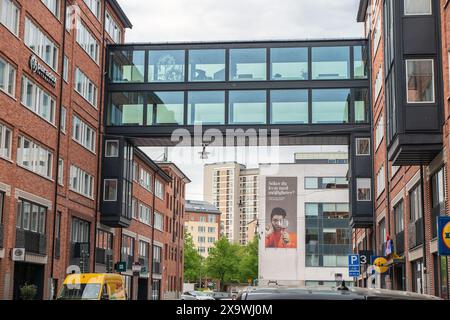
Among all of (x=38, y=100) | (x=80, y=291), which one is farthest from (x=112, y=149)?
(x=80, y=291)

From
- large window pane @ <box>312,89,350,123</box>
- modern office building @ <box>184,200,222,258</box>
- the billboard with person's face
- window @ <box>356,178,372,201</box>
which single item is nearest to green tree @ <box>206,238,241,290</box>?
the billboard with person's face

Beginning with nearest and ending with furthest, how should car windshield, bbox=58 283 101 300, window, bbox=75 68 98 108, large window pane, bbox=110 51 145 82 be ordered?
car windshield, bbox=58 283 101 300, window, bbox=75 68 98 108, large window pane, bbox=110 51 145 82

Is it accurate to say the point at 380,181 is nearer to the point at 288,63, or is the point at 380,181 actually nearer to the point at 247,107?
the point at 247,107

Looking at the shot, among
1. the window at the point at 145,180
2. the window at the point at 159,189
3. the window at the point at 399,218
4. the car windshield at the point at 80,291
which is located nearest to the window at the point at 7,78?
the car windshield at the point at 80,291

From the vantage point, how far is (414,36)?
25.9 meters

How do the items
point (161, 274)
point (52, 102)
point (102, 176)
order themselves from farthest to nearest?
point (161, 274) < point (102, 176) < point (52, 102)

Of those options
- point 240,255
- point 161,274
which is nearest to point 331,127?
point 161,274

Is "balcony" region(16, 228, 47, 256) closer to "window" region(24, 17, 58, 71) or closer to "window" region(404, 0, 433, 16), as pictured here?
"window" region(24, 17, 58, 71)

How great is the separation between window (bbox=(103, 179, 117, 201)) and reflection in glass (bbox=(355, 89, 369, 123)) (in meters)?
15.5

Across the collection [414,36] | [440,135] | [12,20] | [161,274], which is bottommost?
[161,274]

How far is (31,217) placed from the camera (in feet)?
114

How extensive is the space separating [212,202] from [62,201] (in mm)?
156145

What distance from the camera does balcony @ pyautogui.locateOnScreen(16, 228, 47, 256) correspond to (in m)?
33.0

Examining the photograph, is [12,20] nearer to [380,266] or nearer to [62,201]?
[62,201]
